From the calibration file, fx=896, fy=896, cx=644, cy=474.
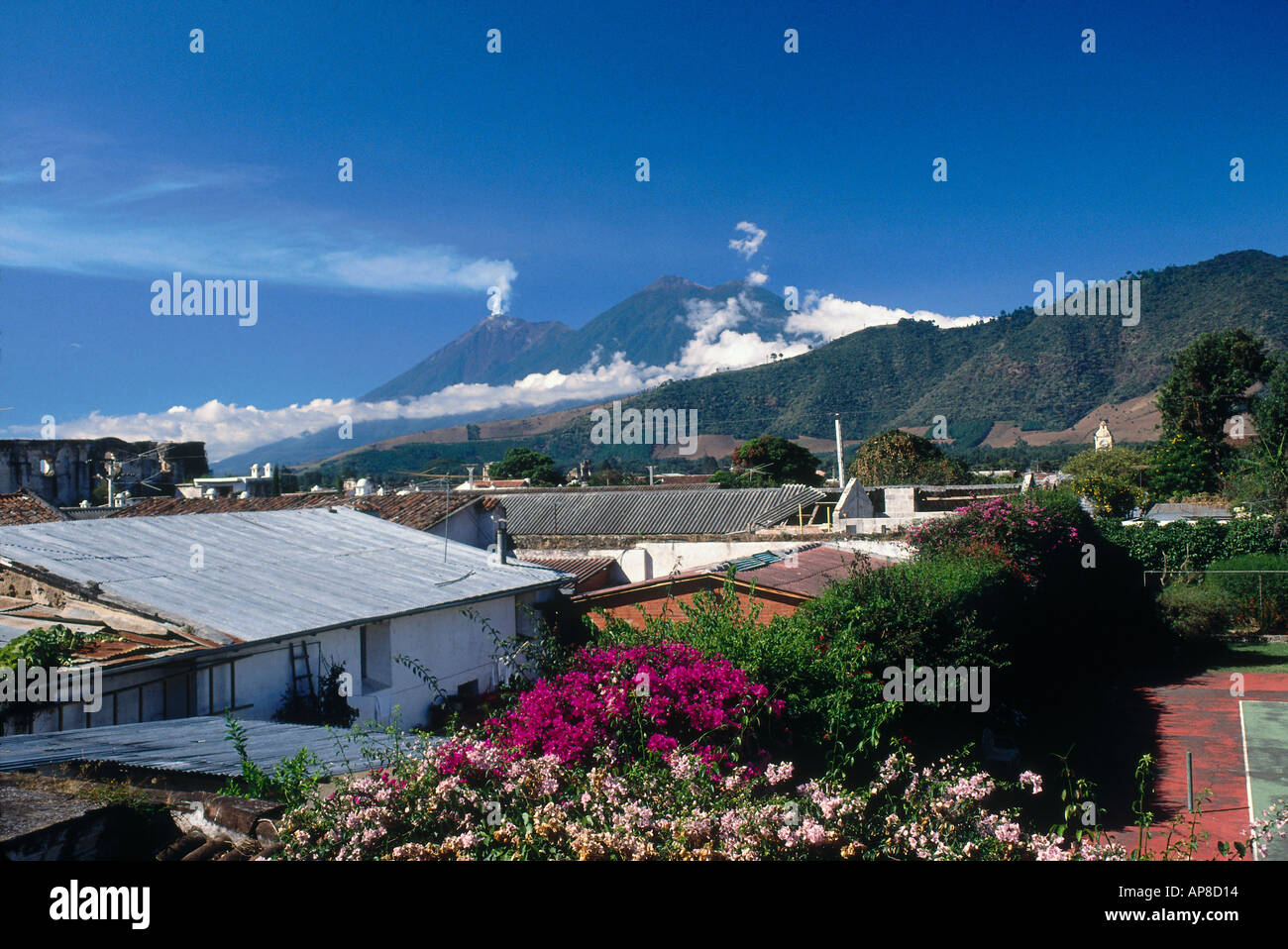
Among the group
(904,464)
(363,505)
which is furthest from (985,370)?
(363,505)

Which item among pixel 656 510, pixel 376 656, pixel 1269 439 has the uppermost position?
pixel 1269 439

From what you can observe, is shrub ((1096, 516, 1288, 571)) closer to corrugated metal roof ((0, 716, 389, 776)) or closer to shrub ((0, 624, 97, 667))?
corrugated metal roof ((0, 716, 389, 776))

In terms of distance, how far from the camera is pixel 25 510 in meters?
19.0

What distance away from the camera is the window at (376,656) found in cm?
1068

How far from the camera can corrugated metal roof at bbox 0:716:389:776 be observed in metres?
4.54

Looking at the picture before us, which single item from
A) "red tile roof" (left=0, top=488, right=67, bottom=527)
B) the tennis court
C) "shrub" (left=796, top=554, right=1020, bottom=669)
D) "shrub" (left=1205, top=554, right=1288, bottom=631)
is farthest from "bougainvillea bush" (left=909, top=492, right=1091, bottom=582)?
"red tile roof" (left=0, top=488, right=67, bottom=527)

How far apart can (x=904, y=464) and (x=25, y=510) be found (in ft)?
150

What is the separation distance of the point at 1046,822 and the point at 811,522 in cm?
1988

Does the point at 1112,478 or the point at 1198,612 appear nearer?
the point at 1198,612

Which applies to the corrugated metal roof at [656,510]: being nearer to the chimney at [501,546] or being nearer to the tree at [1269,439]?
the chimney at [501,546]

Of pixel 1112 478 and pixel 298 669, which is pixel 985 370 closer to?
pixel 1112 478

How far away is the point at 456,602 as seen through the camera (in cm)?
1209
